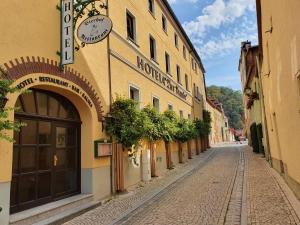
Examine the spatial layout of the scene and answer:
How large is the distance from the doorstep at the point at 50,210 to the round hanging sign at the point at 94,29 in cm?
405

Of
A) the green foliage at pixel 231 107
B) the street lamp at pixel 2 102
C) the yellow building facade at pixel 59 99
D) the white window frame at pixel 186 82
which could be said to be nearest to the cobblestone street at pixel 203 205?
the yellow building facade at pixel 59 99

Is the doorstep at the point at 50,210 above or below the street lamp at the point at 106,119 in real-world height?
below

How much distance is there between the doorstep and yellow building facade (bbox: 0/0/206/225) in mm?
143

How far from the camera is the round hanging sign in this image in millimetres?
7438

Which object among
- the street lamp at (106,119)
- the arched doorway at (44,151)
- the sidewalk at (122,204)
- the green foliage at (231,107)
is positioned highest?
the green foliage at (231,107)

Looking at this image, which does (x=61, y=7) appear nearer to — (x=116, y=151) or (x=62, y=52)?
(x=62, y=52)

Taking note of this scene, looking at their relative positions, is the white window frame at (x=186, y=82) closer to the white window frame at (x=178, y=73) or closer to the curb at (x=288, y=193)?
the white window frame at (x=178, y=73)

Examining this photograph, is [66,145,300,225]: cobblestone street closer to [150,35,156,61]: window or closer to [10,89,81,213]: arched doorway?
[10,89,81,213]: arched doorway

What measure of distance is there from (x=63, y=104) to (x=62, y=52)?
1597 mm

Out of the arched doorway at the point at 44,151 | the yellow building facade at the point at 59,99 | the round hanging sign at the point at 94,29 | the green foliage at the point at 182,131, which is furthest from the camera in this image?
the green foliage at the point at 182,131

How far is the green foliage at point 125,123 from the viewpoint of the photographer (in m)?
9.42

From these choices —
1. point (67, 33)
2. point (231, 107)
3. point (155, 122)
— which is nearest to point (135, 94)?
point (155, 122)

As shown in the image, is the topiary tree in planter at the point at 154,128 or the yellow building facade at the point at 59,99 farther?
the topiary tree in planter at the point at 154,128

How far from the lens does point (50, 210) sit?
6.51m
